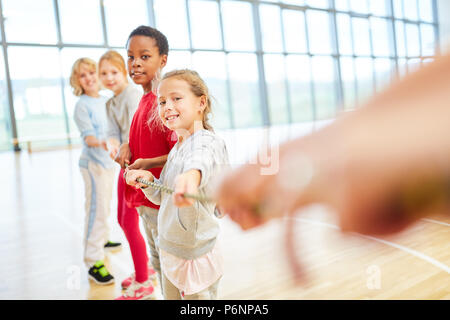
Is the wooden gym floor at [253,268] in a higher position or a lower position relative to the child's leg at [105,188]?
lower

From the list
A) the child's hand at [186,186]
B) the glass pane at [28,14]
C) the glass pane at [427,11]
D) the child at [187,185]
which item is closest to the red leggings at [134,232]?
the child at [187,185]

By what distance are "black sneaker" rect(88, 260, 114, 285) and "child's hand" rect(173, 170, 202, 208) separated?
144 centimetres

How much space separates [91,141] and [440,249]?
5.63ft

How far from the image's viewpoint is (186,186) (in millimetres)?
314

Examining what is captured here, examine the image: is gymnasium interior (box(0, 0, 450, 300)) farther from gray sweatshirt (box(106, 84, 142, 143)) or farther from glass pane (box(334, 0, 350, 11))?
Result: glass pane (box(334, 0, 350, 11))

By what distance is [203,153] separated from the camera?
389 mm

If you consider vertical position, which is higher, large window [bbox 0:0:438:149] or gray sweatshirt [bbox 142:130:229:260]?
large window [bbox 0:0:438:149]

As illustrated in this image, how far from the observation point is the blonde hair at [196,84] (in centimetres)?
44

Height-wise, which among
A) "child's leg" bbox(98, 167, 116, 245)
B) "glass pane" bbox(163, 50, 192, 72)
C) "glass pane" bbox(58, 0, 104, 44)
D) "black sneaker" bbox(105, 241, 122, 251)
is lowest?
"black sneaker" bbox(105, 241, 122, 251)

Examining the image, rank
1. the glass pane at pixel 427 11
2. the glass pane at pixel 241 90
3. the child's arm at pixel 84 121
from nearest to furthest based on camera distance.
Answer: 1. the child's arm at pixel 84 121
2. the glass pane at pixel 241 90
3. the glass pane at pixel 427 11

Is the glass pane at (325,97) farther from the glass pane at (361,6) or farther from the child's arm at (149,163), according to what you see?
the glass pane at (361,6)

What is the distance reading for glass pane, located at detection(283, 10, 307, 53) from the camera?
6.64m

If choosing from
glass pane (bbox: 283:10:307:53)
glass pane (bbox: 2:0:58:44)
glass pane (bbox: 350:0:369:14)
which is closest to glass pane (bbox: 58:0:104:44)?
glass pane (bbox: 2:0:58:44)
